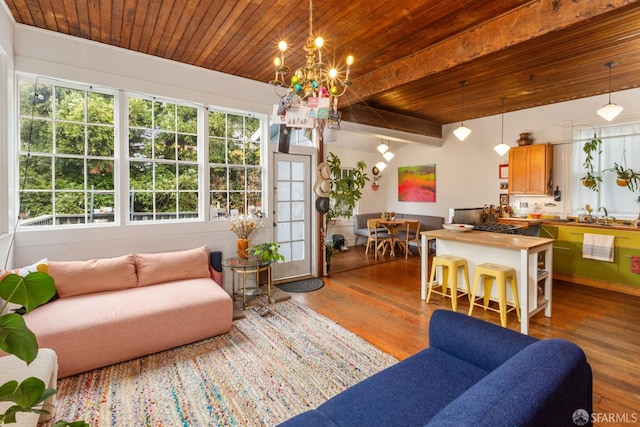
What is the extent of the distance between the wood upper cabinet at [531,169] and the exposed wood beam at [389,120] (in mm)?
1772

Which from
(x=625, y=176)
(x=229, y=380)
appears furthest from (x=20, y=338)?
(x=625, y=176)

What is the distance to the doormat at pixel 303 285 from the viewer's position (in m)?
4.30

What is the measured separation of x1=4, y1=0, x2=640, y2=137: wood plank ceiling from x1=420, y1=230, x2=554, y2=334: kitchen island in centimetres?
185

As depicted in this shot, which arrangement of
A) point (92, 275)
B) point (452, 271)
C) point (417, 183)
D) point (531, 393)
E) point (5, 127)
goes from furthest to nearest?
1. point (417, 183)
2. point (452, 271)
3. point (92, 275)
4. point (5, 127)
5. point (531, 393)

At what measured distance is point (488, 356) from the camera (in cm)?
158

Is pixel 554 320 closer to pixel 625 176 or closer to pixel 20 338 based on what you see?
pixel 625 176

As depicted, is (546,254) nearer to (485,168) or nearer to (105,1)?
(485,168)

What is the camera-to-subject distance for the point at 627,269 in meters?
4.09

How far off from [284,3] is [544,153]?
505 centimetres

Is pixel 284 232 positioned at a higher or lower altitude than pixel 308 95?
lower

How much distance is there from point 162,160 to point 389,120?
406cm

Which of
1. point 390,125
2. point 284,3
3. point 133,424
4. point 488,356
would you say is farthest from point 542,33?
point 133,424

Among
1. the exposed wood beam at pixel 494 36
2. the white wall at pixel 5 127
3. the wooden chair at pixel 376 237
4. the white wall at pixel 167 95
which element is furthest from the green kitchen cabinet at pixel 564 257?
the white wall at pixel 5 127

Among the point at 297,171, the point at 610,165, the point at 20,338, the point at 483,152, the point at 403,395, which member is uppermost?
the point at 483,152
